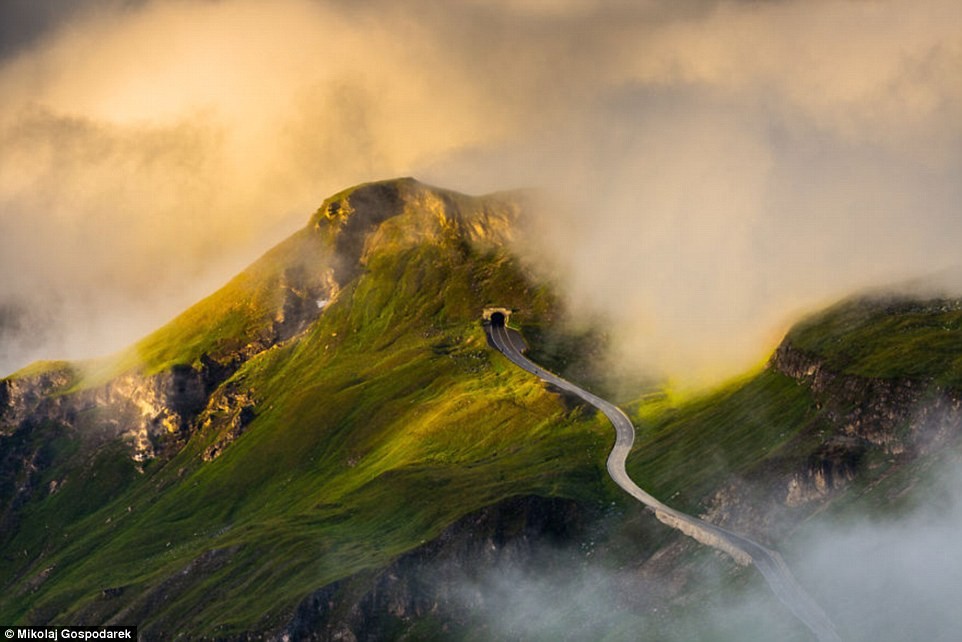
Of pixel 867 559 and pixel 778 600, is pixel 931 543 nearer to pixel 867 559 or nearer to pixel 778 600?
pixel 867 559

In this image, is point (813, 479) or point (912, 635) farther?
point (813, 479)

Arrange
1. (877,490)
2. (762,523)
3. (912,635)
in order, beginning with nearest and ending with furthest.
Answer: (912,635) < (877,490) < (762,523)

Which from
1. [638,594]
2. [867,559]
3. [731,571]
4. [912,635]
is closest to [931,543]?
Result: [867,559]

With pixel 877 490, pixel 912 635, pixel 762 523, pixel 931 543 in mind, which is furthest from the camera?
pixel 762 523

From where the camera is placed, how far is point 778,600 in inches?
6629

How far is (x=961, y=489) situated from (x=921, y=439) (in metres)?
21.8

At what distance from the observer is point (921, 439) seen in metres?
191

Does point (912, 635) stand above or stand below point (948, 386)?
below

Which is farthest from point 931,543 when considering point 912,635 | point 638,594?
point 638,594

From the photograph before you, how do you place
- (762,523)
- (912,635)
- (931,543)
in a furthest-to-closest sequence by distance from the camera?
(762,523), (931,543), (912,635)

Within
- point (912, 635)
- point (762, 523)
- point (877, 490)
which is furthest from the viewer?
point (762, 523)

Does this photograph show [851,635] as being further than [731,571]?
No

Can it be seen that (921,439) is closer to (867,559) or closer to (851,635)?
(867,559)

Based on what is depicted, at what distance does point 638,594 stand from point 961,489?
2133 inches
